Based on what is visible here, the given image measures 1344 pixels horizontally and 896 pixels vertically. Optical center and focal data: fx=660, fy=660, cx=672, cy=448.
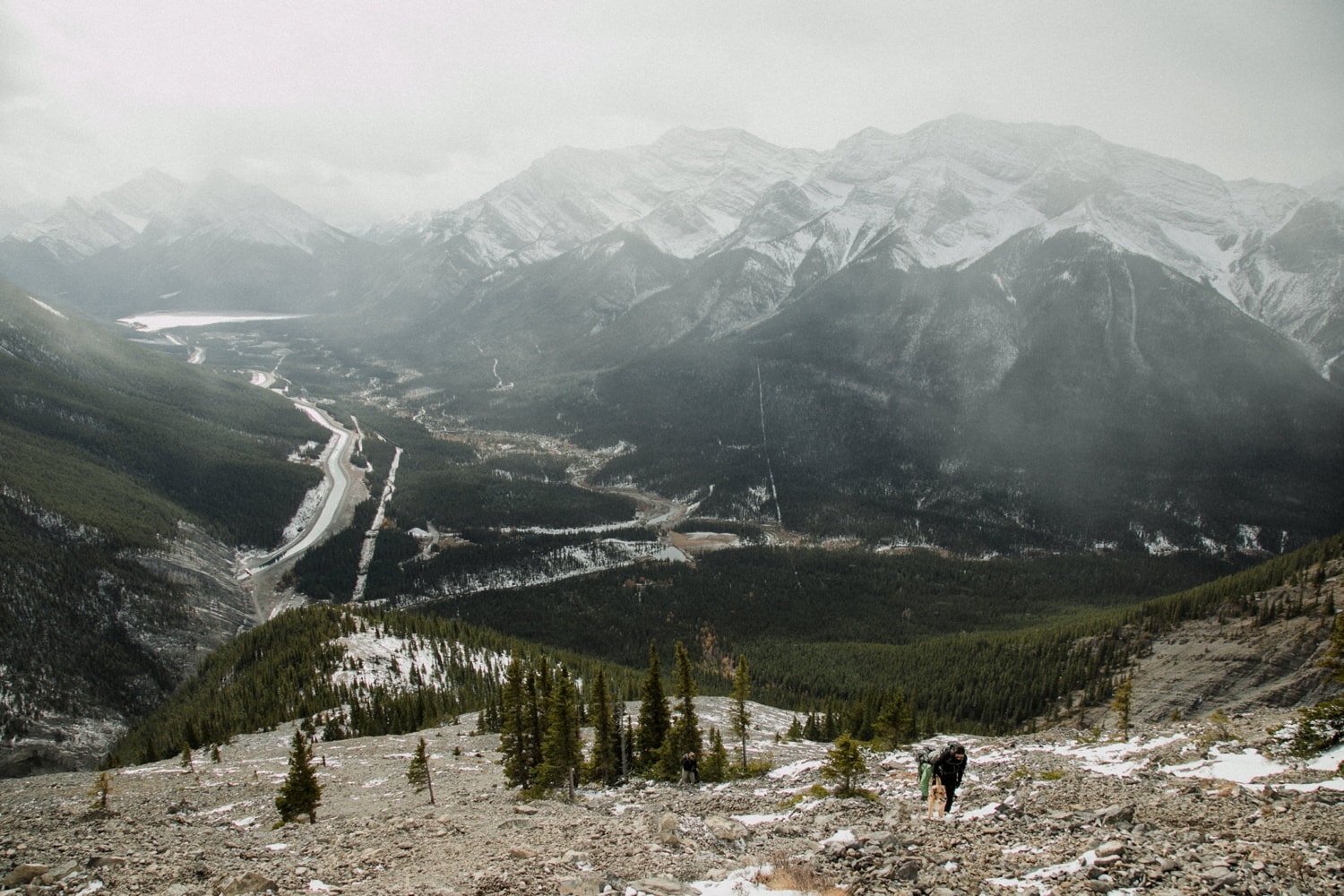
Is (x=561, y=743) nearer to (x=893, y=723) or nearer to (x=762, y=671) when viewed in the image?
(x=893, y=723)

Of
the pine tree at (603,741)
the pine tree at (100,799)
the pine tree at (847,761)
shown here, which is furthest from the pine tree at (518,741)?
the pine tree at (847,761)

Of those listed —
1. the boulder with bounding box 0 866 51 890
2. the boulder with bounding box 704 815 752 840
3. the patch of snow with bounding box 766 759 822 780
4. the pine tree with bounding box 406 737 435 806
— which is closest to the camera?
the boulder with bounding box 0 866 51 890

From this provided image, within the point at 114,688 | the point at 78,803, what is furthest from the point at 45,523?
the point at 78,803

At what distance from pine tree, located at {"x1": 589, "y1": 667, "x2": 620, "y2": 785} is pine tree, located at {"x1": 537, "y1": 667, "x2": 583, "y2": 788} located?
199 centimetres

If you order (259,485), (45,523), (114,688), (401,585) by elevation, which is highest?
(259,485)

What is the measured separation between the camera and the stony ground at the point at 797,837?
54.3 feet

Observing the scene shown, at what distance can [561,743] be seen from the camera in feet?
131

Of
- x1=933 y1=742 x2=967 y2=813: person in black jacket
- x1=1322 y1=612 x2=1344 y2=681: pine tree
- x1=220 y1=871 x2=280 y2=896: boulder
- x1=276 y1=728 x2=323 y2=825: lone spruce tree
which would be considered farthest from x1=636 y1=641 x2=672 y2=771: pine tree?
x1=1322 y1=612 x2=1344 y2=681: pine tree

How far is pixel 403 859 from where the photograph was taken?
24547mm

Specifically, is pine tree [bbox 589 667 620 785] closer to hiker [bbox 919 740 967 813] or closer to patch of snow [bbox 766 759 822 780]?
patch of snow [bbox 766 759 822 780]

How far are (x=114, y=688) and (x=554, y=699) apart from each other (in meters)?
90.7

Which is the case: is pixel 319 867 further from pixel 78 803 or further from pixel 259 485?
pixel 259 485

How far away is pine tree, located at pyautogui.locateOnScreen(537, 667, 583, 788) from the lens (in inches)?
1544

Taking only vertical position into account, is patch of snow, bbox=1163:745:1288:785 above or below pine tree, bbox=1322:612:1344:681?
below
